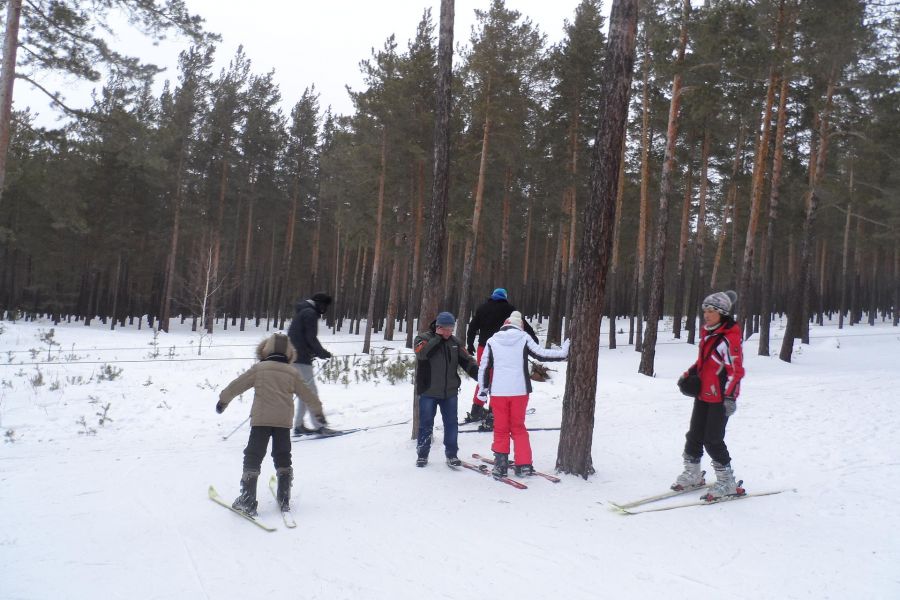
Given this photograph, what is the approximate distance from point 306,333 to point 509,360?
343 centimetres

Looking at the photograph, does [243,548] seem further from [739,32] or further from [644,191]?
[644,191]

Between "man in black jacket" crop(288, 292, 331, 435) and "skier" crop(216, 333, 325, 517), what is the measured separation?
8.70 ft

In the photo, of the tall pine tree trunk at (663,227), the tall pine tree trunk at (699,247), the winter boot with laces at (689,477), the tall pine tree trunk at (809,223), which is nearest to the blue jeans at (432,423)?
the winter boot with laces at (689,477)

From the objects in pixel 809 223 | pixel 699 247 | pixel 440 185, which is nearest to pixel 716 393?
pixel 440 185

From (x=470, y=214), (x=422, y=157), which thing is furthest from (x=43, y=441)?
(x=470, y=214)

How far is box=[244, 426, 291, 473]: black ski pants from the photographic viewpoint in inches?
196

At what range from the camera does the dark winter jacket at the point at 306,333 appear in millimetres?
8055

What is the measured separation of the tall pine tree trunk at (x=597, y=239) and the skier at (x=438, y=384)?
1395mm

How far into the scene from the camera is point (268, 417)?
5.02 m

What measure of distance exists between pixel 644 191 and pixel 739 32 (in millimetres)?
7293

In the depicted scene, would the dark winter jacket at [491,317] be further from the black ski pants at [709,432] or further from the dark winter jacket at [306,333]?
the black ski pants at [709,432]

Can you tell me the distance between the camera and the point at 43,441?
7.82 m

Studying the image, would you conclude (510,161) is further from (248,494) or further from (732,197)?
(248,494)

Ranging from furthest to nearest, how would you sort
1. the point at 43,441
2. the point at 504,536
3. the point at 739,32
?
the point at 739,32, the point at 43,441, the point at 504,536
